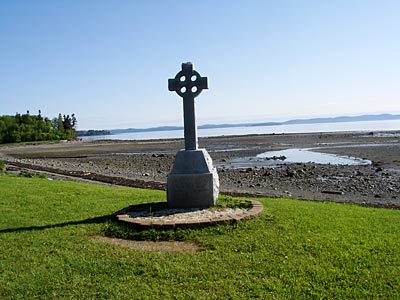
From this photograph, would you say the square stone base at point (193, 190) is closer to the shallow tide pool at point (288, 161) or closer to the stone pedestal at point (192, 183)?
the stone pedestal at point (192, 183)

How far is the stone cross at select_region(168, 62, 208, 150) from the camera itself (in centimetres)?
942

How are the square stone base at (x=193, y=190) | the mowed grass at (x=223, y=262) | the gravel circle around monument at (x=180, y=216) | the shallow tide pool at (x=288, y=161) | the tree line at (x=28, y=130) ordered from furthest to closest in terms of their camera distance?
the tree line at (x=28, y=130) < the shallow tide pool at (x=288, y=161) < the square stone base at (x=193, y=190) < the gravel circle around monument at (x=180, y=216) < the mowed grass at (x=223, y=262)

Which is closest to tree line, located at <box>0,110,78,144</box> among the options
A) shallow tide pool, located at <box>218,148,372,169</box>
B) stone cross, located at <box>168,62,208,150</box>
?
shallow tide pool, located at <box>218,148,372,169</box>

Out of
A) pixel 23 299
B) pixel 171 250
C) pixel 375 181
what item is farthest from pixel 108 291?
pixel 375 181

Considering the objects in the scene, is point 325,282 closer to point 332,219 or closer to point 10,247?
point 332,219

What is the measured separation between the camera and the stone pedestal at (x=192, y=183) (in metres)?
8.95

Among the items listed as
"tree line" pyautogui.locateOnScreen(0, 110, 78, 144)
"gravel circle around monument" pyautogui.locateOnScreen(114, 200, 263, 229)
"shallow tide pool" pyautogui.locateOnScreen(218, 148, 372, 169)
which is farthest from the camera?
"tree line" pyautogui.locateOnScreen(0, 110, 78, 144)

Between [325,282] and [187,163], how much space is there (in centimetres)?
458

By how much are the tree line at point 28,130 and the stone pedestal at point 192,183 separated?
91.7 meters

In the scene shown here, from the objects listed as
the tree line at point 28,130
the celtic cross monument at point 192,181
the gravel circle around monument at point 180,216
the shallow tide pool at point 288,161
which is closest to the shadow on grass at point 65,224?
the gravel circle around monument at point 180,216

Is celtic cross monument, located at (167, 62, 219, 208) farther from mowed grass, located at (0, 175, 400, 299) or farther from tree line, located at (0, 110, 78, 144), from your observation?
tree line, located at (0, 110, 78, 144)

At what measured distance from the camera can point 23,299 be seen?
15.7ft

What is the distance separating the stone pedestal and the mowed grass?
1284 mm

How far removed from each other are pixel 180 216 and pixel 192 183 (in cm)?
92
